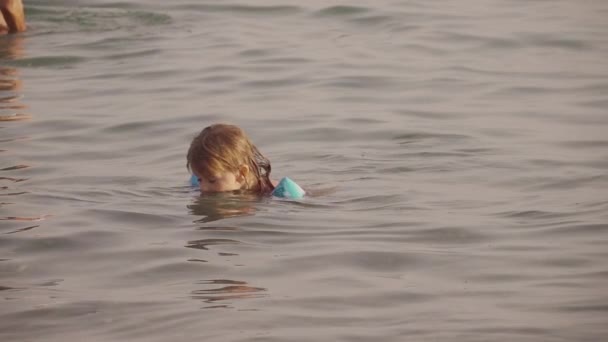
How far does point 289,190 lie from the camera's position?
812 cm

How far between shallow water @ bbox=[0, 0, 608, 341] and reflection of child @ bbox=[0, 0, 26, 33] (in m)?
0.19

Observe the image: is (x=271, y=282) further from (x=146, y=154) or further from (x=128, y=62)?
(x=128, y=62)

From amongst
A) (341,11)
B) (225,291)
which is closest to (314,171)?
(225,291)

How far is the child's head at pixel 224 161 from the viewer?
8.04 metres

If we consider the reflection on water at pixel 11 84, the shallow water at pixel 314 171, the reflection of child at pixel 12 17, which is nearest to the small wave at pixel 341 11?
the shallow water at pixel 314 171

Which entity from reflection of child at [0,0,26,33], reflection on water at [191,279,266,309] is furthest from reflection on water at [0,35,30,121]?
reflection on water at [191,279,266,309]

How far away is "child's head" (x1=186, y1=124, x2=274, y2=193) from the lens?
26.4 feet

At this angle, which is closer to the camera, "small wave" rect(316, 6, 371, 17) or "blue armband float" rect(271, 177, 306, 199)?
"blue armband float" rect(271, 177, 306, 199)

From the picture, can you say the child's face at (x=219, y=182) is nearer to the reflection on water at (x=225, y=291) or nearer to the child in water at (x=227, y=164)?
the child in water at (x=227, y=164)

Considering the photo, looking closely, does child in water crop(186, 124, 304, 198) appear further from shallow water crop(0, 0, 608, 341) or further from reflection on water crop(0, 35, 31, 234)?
reflection on water crop(0, 35, 31, 234)

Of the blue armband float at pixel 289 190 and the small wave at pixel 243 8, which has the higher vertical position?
the blue armband float at pixel 289 190

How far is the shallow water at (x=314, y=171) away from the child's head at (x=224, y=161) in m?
0.14

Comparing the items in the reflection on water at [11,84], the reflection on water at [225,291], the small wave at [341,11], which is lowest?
the small wave at [341,11]

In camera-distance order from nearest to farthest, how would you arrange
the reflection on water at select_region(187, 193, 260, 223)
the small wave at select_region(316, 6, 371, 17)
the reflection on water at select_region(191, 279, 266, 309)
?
1. the reflection on water at select_region(191, 279, 266, 309)
2. the reflection on water at select_region(187, 193, 260, 223)
3. the small wave at select_region(316, 6, 371, 17)
